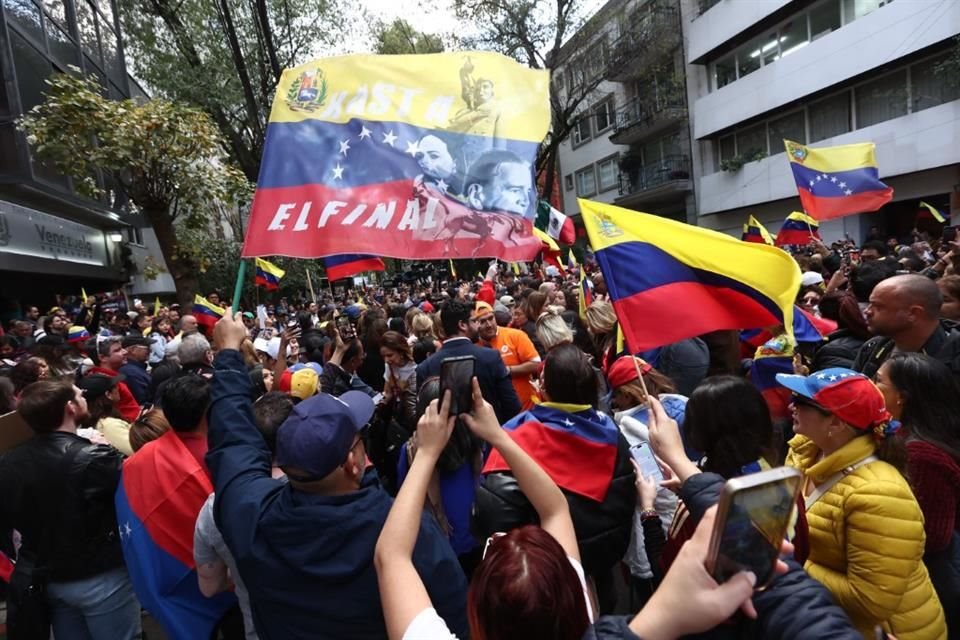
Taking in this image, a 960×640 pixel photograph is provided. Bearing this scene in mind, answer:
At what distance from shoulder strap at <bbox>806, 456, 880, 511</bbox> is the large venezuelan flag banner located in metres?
1.85

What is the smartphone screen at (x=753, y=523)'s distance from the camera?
96 centimetres

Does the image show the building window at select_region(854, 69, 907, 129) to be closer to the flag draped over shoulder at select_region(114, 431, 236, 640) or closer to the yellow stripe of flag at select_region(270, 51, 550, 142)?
the yellow stripe of flag at select_region(270, 51, 550, 142)

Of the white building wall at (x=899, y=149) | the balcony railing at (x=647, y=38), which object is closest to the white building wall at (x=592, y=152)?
the balcony railing at (x=647, y=38)

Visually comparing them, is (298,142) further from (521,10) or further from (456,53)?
(521,10)

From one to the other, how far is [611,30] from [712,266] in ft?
90.6

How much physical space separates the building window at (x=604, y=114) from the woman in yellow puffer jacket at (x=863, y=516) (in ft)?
105

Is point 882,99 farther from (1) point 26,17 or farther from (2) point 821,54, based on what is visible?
(1) point 26,17

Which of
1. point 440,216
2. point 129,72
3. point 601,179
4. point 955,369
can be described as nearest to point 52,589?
point 440,216

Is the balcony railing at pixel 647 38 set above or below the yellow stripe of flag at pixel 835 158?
above

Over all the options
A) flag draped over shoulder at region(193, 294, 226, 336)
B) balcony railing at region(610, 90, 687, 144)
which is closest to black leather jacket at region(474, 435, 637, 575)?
flag draped over shoulder at region(193, 294, 226, 336)

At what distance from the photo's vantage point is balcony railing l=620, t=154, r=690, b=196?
26.7 metres

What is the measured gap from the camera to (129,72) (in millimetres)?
21406

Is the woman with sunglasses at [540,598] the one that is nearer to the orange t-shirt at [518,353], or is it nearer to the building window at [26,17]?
the orange t-shirt at [518,353]

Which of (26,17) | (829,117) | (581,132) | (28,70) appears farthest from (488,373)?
(581,132)
